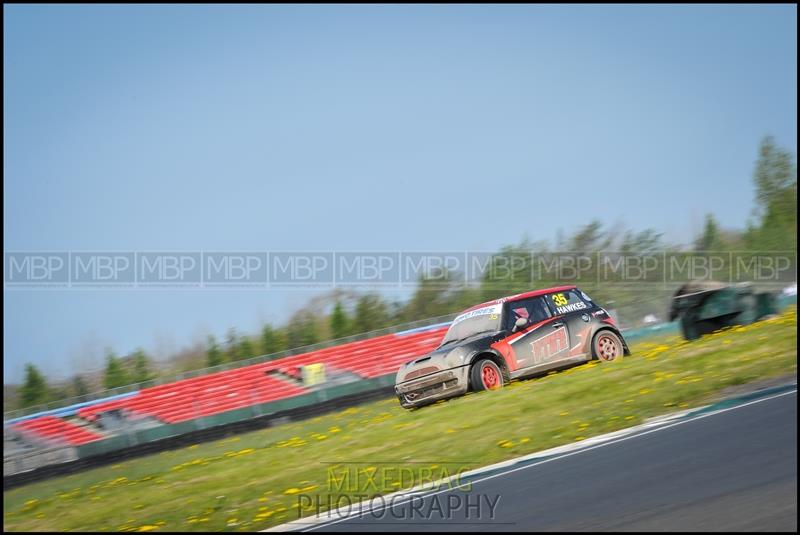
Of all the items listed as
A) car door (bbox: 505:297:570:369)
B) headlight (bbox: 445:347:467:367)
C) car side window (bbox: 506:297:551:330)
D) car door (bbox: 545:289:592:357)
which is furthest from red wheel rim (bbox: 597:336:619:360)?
headlight (bbox: 445:347:467:367)

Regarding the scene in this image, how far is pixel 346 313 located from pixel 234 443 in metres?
30.7

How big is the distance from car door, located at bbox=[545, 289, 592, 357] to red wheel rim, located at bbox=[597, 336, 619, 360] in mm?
257

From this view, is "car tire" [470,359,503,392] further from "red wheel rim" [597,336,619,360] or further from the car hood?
"red wheel rim" [597,336,619,360]

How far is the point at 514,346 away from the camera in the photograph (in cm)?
1277

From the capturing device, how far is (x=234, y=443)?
56.5 ft

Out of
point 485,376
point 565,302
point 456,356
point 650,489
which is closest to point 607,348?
point 565,302

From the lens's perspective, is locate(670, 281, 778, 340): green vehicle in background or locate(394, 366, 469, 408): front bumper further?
locate(670, 281, 778, 340): green vehicle in background

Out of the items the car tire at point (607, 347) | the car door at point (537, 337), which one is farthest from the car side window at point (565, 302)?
the car tire at point (607, 347)

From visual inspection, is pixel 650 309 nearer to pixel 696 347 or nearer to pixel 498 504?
pixel 696 347

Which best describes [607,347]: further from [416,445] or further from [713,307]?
[416,445]

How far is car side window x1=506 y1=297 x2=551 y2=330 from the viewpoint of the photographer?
42.7 feet

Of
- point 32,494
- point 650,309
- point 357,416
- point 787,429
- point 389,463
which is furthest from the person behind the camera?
point 650,309

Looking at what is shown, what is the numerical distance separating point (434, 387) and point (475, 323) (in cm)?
142

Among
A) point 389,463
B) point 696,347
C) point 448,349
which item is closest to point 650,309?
point 696,347
